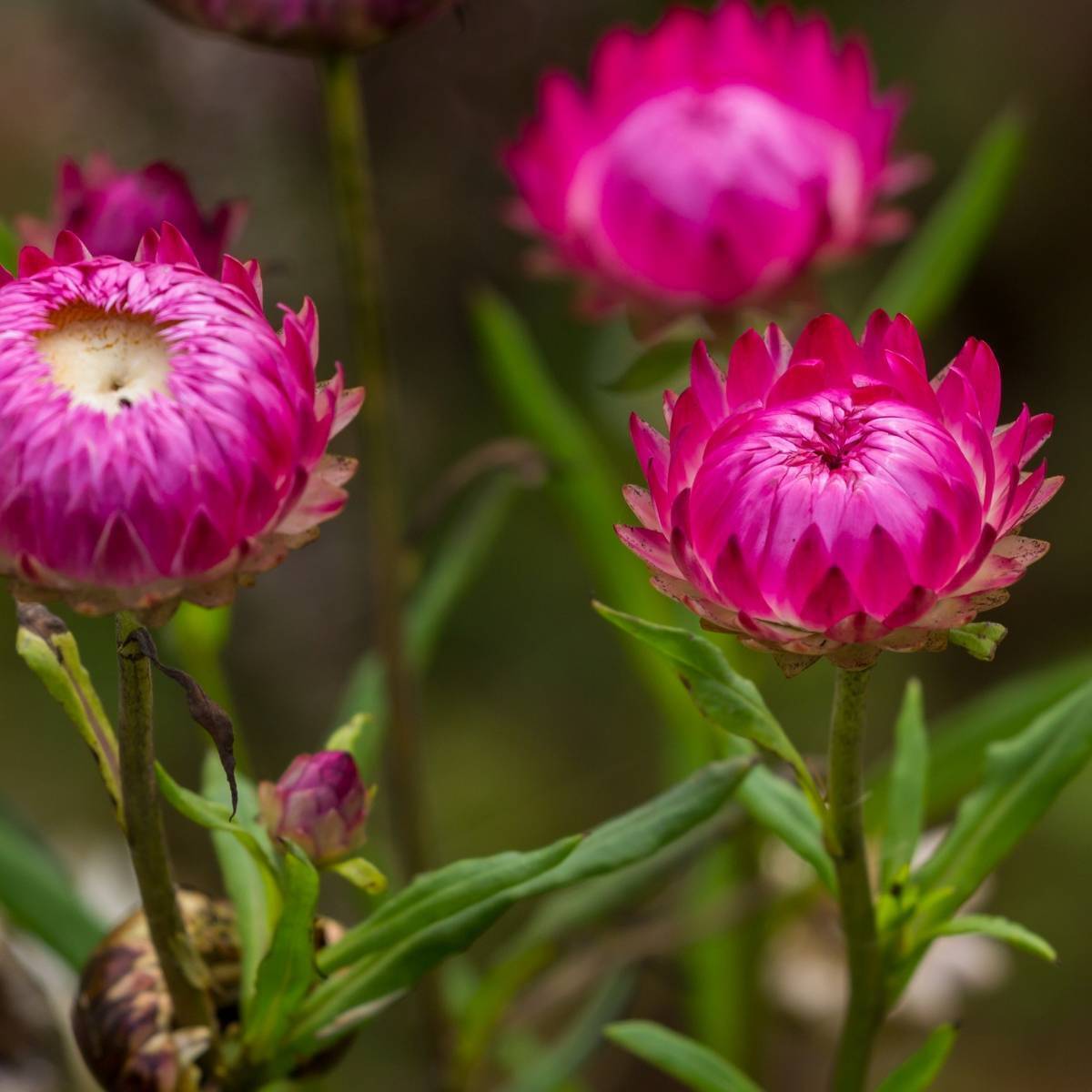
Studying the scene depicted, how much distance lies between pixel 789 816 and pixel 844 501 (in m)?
0.17

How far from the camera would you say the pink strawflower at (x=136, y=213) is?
2.10ft

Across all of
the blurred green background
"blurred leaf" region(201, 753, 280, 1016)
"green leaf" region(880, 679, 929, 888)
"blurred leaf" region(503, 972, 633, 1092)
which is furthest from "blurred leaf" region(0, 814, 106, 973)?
the blurred green background

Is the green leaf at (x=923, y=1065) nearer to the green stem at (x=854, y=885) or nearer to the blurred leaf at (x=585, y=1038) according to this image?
the green stem at (x=854, y=885)

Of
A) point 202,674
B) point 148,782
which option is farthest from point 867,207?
point 148,782

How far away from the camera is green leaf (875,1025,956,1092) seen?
0.58 m

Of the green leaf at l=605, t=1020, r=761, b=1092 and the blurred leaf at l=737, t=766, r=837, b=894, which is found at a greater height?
the blurred leaf at l=737, t=766, r=837, b=894

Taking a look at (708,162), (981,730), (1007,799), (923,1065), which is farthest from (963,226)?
(923,1065)

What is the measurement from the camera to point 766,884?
0.97 meters

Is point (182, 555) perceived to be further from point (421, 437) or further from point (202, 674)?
point (421, 437)

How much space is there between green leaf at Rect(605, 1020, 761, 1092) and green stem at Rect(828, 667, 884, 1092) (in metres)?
0.04

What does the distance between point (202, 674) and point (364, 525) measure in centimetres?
79

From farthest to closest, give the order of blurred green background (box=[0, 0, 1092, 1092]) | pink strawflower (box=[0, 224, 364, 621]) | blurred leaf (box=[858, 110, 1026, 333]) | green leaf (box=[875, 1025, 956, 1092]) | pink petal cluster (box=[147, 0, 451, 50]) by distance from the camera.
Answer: blurred green background (box=[0, 0, 1092, 1092])
blurred leaf (box=[858, 110, 1026, 333])
pink petal cluster (box=[147, 0, 451, 50])
green leaf (box=[875, 1025, 956, 1092])
pink strawflower (box=[0, 224, 364, 621])

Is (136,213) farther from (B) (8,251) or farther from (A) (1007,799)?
(A) (1007,799)

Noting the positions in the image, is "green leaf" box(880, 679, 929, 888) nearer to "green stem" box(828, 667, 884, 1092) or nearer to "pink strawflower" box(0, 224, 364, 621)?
"green stem" box(828, 667, 884, 1092)
